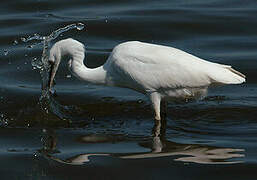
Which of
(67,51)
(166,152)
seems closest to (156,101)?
(166,152)

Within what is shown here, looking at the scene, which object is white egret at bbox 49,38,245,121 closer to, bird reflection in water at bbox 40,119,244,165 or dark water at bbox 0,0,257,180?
dark water at bbox 0,0,257,180

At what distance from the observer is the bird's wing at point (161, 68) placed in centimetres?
1018

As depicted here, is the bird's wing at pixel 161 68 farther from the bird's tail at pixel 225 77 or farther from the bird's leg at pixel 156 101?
the bird's leg at pixel 156 101

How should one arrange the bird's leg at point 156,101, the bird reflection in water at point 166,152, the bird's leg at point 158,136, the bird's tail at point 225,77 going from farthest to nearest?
the bird's leg at point 156,101 < the bird's tail at point 225,77 < the bird's leg at point 158,136 < the bird reflection in water at point 166,152

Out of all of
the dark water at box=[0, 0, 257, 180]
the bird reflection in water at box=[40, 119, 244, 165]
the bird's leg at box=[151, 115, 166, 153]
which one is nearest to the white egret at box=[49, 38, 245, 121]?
the bird's leg at box=[151, 115, 166, 153]

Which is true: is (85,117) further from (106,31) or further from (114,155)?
(106,31)

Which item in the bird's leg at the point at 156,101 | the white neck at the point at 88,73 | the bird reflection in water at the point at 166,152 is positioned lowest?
the bird reflection in water at the point at 166,152

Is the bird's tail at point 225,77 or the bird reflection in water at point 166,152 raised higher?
the bird's tail at point 225,77

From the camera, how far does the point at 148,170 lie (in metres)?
8.86

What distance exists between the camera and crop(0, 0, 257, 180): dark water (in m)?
9.01

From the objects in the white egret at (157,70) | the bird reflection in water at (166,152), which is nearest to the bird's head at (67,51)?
the white egret at (157,70)

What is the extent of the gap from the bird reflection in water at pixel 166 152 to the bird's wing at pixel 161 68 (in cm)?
81

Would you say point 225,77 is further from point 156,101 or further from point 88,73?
point 88,73

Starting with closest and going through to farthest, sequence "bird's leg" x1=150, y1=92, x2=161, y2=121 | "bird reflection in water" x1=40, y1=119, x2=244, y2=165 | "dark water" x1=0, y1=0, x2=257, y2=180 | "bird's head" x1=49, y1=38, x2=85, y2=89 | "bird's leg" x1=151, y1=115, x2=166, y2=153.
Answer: "dark water" x1=0, y1=0, x2=257, y2=180 < "bird reflection in water" x1=40, y1=119, x2=244, y2=165 < "bird's leg" x1=151, y1=115, x2=166, y2=153 < "bird's head" x1=49, y1=38, x2=85, y2=89 < "bird's leg" x1=150, y1=92, x2=161, y2=121
